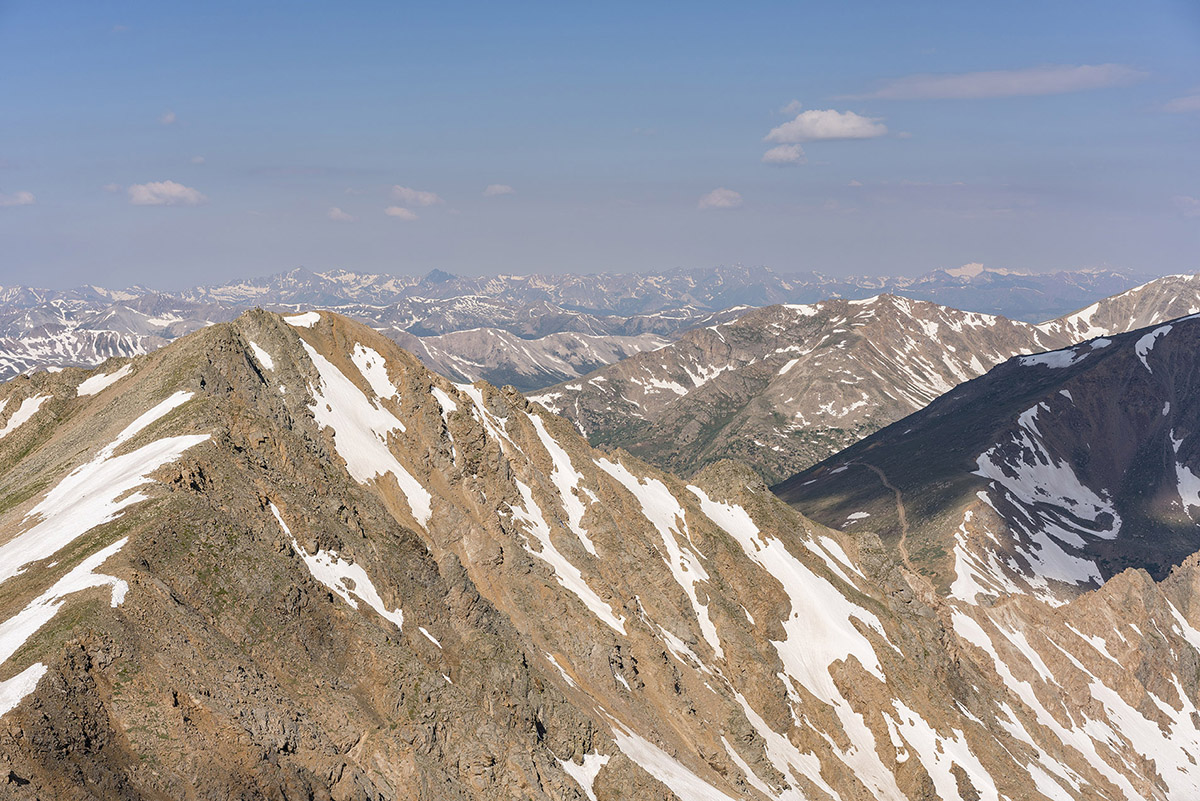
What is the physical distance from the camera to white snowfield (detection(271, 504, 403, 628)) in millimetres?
58969

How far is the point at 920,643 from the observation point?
127812 millimetres

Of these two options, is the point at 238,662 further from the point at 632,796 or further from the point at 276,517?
the point at 632,796

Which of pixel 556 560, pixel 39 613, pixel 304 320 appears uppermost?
pixel 39 613

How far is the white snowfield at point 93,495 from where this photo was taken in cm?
5003

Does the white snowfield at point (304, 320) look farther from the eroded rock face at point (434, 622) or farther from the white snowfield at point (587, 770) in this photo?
the white snowfield at point (587, 770)

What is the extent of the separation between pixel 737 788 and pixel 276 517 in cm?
5022

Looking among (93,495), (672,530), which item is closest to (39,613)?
(93,495)

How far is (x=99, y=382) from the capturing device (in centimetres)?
9462

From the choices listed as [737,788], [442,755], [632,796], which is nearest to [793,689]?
[737,788]

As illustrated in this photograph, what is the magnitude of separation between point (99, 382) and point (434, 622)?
54.8 metres

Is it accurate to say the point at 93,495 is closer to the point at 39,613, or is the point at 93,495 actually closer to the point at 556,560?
the point at 39,613

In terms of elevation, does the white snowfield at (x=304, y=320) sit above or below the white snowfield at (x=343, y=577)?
above

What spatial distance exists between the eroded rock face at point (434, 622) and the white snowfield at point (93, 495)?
31 cm

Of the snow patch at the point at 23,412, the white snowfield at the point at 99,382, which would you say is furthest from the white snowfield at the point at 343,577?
the snow patch at the point at 23,412
